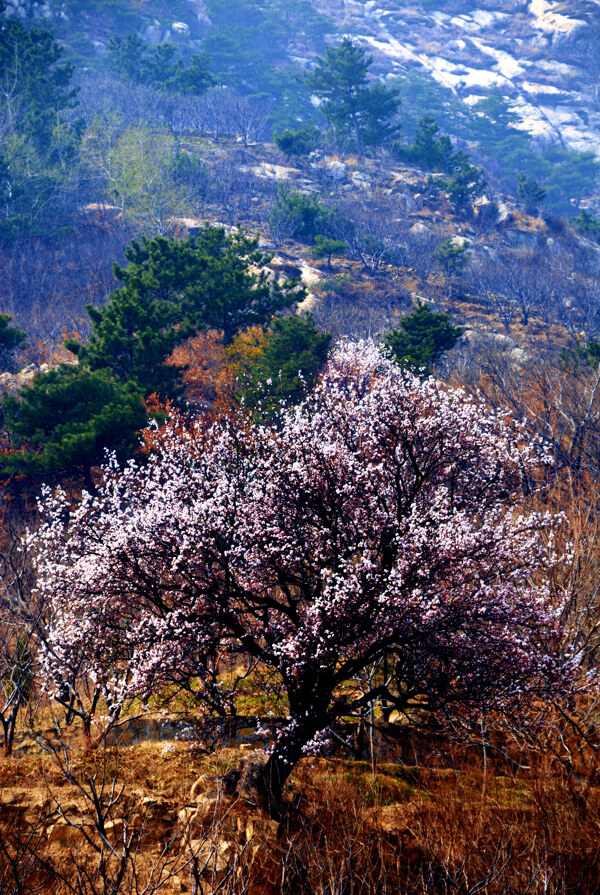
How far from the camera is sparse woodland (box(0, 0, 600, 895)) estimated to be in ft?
32.0

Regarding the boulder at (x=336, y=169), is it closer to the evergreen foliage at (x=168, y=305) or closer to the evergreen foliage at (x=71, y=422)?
the evergreen foliage at (x=168, y=305)

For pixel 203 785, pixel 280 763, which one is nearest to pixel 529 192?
pixel 280 763

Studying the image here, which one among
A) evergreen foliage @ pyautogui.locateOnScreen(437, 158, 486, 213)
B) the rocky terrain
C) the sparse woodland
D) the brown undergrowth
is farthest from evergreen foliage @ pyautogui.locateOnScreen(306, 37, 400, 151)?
the brown undergrowth

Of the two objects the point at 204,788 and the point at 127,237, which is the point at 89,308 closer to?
the point at 204,788

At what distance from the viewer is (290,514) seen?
11.8m

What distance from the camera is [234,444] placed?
1605 centimetres

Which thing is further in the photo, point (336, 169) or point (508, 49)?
point (508, 49)

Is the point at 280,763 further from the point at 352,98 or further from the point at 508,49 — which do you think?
the point at 508,49

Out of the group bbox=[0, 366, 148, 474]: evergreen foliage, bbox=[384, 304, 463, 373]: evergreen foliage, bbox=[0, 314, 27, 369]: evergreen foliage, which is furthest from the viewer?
bbox=[0, 314, 27, 369]: evergreen foliage

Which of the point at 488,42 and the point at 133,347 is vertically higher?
the point at 488,42

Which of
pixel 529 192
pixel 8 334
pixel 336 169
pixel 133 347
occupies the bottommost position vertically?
pixel 133 347

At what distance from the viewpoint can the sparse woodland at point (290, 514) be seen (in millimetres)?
9742

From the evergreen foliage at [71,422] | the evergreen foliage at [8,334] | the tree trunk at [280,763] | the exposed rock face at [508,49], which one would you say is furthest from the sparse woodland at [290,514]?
the exposed rock face at [508,49]

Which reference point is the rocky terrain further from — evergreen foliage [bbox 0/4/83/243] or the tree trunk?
the tree trunk
